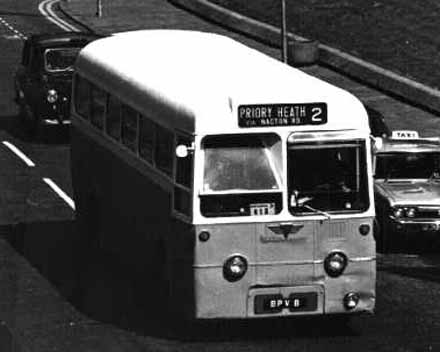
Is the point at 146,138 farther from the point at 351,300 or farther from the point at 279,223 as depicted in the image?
the point at 351,300

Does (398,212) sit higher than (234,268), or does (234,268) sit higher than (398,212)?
(234,268)

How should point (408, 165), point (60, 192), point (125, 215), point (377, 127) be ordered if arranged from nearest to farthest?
point (125, 215)
point (408, 165)
point (60, 192)
point (377, 127)

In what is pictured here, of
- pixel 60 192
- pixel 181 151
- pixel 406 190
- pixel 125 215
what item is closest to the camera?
pixel 181 151

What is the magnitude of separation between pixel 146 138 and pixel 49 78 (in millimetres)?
16270

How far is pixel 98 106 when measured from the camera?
24.8 metres

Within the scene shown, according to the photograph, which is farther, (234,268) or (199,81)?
(199,81)

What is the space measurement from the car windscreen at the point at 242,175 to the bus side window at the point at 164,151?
0.81 m

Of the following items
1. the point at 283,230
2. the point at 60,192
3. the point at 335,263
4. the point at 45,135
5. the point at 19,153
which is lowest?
the point at 45,135

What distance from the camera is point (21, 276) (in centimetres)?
2403

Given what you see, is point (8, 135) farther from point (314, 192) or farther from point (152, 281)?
point (314, 192)

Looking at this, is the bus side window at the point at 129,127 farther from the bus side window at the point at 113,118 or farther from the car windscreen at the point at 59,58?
the car windscreen at the point at 59,58

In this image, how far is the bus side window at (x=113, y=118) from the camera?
23.4 meters

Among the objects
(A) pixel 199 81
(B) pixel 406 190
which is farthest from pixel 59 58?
(A) pixel 199 81

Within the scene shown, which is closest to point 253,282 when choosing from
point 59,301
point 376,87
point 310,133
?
point 310,133
